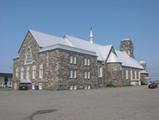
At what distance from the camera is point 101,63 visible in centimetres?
6166

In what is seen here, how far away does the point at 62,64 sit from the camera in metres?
47.8

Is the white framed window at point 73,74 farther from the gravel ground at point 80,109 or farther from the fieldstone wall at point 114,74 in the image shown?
the gravel ground at point 80,109

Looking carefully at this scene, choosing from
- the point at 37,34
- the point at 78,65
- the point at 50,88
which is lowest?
the point at 50,88

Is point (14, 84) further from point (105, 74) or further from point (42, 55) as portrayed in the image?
point (105, 74)

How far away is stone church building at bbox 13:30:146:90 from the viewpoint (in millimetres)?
47812

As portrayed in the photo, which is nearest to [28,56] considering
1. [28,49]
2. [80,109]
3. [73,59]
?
[28,49]

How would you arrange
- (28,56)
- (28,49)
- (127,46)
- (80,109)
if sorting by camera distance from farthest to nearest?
(127,46) < (28,56) < (28,49) < (80,109)

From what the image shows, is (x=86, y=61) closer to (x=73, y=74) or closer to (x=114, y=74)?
(x=73, y=74)

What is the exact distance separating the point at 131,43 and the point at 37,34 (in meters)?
48.9

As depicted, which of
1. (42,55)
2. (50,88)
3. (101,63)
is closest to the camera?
(50,88)

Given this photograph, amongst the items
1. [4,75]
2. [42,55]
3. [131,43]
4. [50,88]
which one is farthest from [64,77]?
[131,43]

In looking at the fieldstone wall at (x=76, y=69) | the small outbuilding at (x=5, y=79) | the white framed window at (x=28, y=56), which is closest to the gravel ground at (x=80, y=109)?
the fieldstone wall at (x=76, y=69)

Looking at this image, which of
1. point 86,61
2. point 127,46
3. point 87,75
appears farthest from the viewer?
point 127,46

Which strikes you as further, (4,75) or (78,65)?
(4,75)
